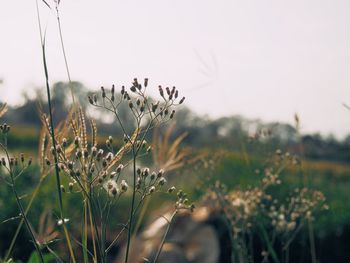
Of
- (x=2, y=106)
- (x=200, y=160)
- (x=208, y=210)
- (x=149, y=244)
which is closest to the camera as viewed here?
(x=2, y=106)

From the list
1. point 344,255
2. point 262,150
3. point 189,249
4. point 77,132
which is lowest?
point 344,255

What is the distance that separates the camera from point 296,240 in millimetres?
Result: 8664

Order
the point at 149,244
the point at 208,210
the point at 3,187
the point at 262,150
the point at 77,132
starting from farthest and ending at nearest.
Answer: the point at 208,210
the point at 3,187
the point at 149,244
the point at 262,150
the point at 77,132

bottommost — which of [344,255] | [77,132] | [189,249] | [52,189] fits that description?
[344,255]

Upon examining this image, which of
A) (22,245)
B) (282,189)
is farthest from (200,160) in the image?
(282,189)

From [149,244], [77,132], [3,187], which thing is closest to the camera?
[77,132]

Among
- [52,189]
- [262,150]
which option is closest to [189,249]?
[52,189]

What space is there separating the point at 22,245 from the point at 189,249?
92.2 inches

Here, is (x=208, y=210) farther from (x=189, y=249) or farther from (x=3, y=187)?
(x=3, y=187)

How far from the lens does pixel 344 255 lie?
970cm

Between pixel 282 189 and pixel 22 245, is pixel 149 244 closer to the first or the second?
pixel 22 245

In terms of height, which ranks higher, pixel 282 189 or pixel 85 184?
pixel 85 184

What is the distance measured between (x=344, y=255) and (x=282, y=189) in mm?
A: 1495

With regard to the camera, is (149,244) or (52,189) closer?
(149,244)
